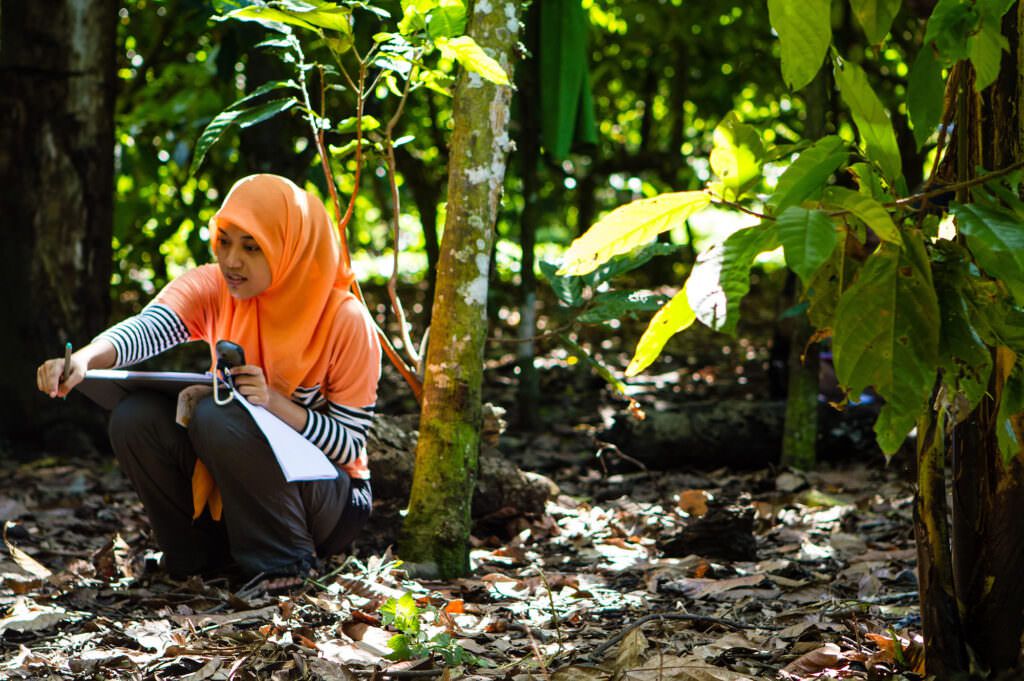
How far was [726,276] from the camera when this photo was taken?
1.26 metres

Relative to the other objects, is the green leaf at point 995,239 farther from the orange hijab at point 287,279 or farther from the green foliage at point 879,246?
the orange hijab at point 287,279

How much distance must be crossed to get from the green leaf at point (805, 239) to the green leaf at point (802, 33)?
0.74 ft

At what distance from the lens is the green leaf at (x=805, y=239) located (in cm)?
117

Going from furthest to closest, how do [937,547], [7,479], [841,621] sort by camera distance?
[7,479] < [841,621] < [937,547]

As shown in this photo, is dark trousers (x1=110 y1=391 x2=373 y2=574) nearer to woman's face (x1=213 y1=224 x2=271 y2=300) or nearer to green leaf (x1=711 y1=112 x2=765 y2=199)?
woman's face (x1=213 y1=224 x2=271 y2=300)

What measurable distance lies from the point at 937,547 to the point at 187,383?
172cm

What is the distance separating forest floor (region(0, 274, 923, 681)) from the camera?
2053mm

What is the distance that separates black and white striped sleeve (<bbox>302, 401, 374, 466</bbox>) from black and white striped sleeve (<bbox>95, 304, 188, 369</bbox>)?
16.4 inches

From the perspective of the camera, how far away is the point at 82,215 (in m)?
4.27

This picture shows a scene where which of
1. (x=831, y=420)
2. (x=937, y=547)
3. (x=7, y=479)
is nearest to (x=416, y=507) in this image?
(x=937, y=547)

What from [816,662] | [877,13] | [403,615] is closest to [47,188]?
[403,615]

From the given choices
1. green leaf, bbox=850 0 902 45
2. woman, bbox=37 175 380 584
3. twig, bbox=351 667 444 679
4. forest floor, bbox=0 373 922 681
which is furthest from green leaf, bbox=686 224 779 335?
woman, bbox=37 175 380 584

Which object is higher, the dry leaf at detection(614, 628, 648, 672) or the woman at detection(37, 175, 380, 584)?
the woman at detection(37, 175, 380, 584)

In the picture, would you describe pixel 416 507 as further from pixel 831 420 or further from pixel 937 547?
pixel 831 420
